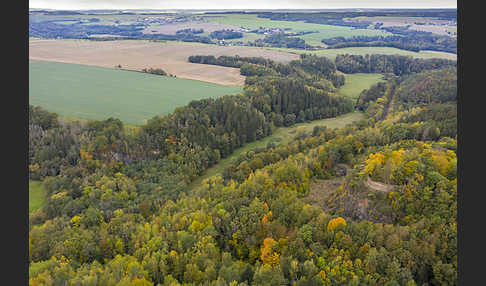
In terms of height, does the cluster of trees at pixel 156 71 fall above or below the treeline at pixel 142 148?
above

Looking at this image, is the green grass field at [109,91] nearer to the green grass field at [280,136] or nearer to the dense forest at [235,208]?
the dense forest at [235,208]

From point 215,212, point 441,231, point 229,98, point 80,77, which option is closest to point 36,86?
point 80,77

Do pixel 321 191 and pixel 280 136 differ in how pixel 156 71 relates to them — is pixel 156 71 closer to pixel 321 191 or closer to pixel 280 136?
pixel 280 136

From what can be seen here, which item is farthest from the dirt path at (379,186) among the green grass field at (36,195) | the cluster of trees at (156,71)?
the cluster of trees at (156,71)

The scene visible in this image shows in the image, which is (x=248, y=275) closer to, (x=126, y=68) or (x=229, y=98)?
(x=229, y=98)

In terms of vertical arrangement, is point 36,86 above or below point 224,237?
above

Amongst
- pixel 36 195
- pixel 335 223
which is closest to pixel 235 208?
pixel 335 223
